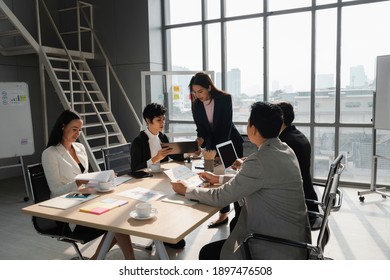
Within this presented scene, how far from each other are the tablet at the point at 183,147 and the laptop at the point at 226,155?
1.50 ft

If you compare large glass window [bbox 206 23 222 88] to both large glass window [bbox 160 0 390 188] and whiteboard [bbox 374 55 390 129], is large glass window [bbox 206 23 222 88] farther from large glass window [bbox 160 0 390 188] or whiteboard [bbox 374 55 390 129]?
whiteboard [bbox 374 55 390 129]

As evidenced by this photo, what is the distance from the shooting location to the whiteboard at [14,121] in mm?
4980

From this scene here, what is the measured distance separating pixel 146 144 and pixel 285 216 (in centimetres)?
161

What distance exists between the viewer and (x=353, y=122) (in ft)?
16.3

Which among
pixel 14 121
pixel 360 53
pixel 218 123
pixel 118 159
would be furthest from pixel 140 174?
pixel 360 53

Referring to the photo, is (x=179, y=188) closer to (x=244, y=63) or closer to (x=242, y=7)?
(x=244, y=63)

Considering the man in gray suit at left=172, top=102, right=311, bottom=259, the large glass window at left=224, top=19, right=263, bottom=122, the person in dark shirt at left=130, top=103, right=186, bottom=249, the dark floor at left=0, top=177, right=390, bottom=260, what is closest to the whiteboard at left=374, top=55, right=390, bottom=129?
the dark floor at left=0, top=177, right=390, bottom=260

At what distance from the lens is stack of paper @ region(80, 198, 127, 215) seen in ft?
6.04

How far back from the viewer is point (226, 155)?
8.45 ft

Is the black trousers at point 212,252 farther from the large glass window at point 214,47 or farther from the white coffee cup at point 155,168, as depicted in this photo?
the large glass window at point 214,47

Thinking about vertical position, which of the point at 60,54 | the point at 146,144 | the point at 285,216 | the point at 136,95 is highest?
the point at 60,54

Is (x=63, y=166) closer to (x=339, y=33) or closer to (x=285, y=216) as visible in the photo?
(x=285, y=216)

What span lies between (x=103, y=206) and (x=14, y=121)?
3955 millimetres

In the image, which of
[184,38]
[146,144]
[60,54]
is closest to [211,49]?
[184,38]
